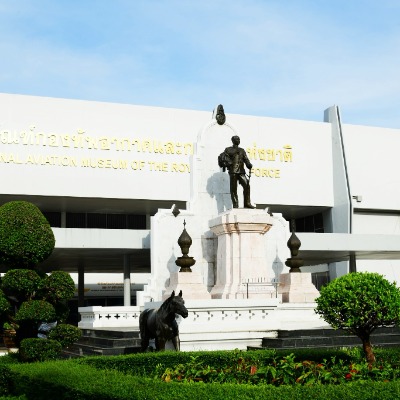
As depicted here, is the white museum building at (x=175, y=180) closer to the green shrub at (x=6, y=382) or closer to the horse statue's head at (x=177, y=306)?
the horse statue's head at (x=177, y=306)

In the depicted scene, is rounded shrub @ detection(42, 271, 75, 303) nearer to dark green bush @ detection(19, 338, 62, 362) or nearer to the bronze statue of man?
dark green bush @ detection(19, 338, 62, 362)

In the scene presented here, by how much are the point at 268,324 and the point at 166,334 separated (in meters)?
5.66

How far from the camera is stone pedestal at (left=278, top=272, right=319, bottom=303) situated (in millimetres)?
25578

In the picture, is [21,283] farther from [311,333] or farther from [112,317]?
[112,317]

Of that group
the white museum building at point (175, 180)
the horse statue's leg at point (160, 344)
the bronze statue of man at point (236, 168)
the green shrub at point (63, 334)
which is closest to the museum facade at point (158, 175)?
the white museum building at point (175, 180)

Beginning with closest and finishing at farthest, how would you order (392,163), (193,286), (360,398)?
(360,398) → (193,286) → (392,163)

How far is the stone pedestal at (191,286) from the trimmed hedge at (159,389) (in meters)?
12.8

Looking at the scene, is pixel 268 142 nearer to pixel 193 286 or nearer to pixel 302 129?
pixel 302 129

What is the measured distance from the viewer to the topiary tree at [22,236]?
15.7 m

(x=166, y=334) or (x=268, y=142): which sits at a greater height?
(x=268, y=142)

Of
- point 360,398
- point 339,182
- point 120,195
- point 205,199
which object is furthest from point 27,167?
point 360,398

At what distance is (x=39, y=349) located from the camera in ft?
49.4

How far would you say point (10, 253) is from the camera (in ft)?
51.5

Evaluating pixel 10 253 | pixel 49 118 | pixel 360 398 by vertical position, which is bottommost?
pixel 360 398
